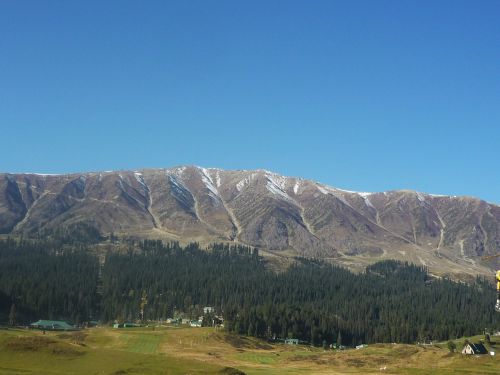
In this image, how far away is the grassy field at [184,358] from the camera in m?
101

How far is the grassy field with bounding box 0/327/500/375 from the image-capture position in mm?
101438

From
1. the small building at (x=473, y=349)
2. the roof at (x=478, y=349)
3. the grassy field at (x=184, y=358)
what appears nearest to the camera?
the grassy field at (x=184, y=358)

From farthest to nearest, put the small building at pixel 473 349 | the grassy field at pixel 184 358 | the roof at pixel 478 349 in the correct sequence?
the roof at pixel 478 349 → the small building at pixel 473 349 → the grassy field at pixel 184 358

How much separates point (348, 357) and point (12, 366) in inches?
4196

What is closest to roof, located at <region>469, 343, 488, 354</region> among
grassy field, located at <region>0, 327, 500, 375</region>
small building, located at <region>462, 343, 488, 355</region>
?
small building, located at <region>462, 343, 488, 355</region>

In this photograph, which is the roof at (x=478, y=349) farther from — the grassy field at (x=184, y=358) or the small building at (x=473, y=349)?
the grassy field at (x=184, y=358)

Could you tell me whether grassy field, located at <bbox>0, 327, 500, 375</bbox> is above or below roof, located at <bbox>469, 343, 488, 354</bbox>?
below

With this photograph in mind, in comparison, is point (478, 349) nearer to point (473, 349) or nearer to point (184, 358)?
point (473, 349)

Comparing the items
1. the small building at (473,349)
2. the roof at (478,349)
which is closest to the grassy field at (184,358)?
the small building at (473,349)

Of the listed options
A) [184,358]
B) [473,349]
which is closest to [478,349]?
[473,349]

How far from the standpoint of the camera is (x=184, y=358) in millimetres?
143750

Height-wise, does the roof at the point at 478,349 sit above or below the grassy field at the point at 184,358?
above

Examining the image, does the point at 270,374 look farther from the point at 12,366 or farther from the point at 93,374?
the point at 12,366

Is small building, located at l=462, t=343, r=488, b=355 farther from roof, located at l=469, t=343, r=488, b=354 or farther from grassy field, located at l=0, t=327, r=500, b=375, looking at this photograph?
grassy field, located at l=0, t=327, r=500, b=375
